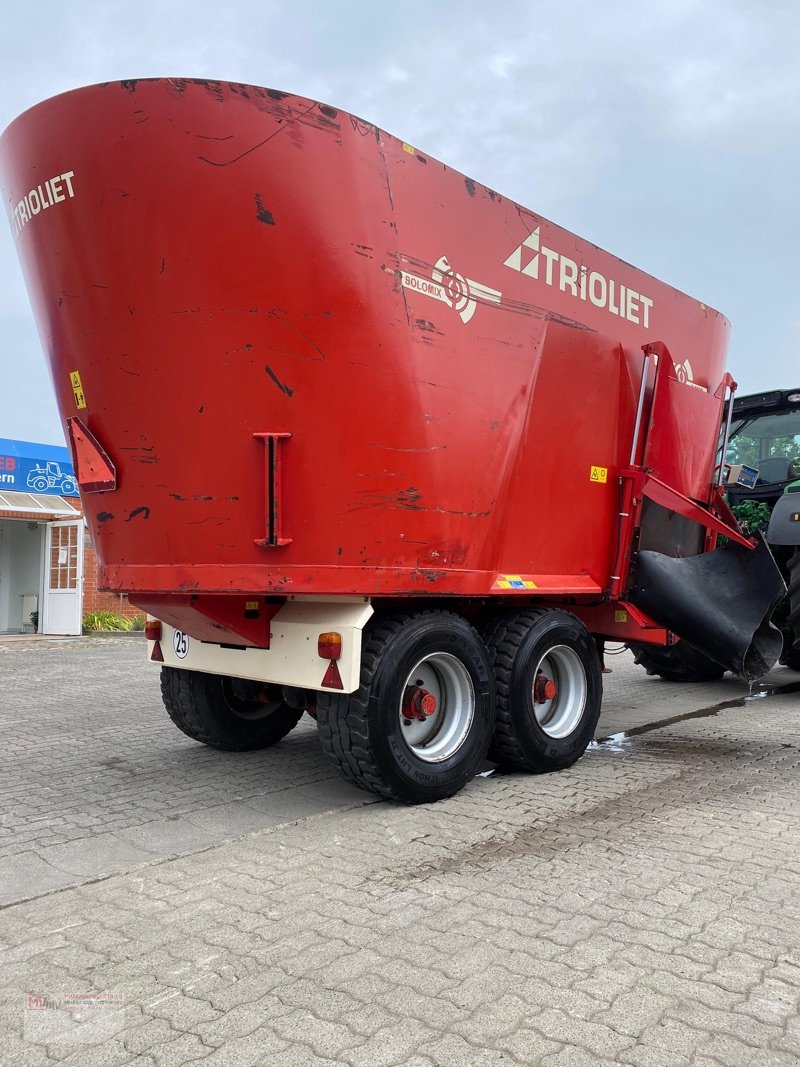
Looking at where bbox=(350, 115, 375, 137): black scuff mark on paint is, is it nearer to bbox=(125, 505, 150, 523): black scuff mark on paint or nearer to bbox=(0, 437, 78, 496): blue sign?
bbox=(125, 505, 150, 523): black scuff mark on paint

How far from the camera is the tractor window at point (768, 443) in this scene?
356 inches

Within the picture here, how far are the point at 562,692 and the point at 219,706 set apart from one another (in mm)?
2410

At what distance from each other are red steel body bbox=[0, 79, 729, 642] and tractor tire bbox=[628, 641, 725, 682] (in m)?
4.72

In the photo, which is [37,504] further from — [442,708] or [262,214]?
[262,214]

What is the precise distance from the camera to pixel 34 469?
656 inches

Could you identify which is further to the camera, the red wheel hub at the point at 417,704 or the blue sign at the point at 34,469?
the blue sign at the point at 34,469

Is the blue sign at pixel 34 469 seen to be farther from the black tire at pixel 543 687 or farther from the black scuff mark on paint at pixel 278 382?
the black scuff mark on paint at pixel 278 382

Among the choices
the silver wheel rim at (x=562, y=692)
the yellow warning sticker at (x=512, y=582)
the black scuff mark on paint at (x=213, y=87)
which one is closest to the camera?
the black scuff mark on paint at (x=213, y=87)

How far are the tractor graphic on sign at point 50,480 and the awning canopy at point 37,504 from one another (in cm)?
17

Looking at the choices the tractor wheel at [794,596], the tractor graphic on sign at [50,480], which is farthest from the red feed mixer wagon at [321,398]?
the tractor graphic on sign at [50,480]

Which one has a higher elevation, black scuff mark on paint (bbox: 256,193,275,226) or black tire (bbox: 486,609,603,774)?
black scuff mark on paint (bbox: 256,193,275,226)

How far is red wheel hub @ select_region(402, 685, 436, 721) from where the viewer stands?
4.67 m

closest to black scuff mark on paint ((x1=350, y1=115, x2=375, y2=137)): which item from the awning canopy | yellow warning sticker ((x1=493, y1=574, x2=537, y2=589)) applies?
yellow warning sticker ((x1=493, y1=574, x2=537, y2=589))

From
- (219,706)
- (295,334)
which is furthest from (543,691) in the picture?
(295,334)
